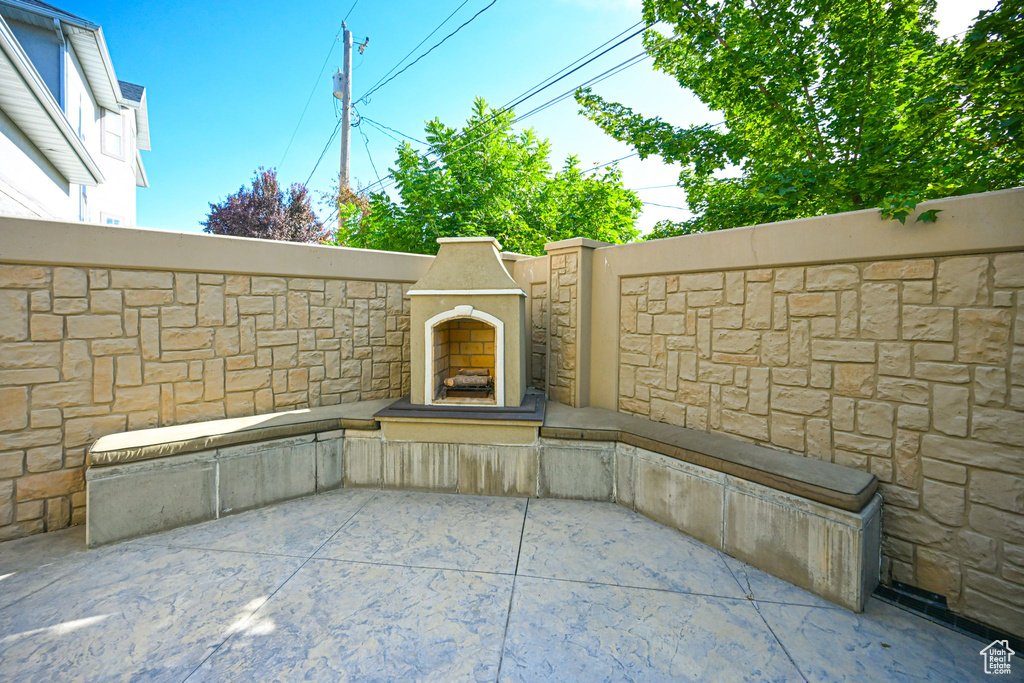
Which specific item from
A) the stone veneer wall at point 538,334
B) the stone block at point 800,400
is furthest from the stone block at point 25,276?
the stone block at point 800,400

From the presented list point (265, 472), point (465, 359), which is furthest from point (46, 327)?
point (465, 359)

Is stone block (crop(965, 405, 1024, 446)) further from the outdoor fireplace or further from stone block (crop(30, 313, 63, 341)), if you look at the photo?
stone block (crop(30, 313, 63, 341))

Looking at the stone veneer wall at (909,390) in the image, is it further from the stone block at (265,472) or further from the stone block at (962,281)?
the stone block at (265,472)

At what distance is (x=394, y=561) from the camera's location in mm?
3010

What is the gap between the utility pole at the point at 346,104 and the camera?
40.0ft

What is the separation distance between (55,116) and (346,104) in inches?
311

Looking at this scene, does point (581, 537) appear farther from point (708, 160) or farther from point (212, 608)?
point (708, 160)

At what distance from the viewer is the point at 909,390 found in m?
2.64

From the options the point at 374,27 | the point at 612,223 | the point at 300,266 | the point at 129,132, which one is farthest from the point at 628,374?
the point at 129,132

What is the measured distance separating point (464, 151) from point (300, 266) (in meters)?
7.76

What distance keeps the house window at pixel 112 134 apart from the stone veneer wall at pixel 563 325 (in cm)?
1352

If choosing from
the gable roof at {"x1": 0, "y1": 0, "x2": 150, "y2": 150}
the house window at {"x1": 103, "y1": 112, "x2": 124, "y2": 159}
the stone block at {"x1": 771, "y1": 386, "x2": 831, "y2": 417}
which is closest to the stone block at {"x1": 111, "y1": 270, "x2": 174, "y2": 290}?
the stone block at {"x1": 771, "y1": 386, "x2": 831, "y2": 417}

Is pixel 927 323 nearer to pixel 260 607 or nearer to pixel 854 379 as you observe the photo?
pixel 854 379

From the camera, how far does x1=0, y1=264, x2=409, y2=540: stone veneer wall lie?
3.29 meters
